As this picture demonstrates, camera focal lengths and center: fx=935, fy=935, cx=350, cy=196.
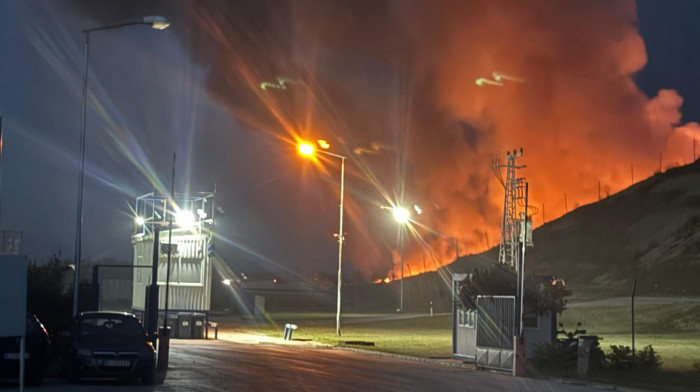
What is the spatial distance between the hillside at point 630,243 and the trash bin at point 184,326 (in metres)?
54.9

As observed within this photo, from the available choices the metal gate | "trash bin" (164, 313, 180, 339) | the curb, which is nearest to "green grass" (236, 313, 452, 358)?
the curb

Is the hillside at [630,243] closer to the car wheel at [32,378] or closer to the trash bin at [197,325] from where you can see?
the trash bin at [197,325]

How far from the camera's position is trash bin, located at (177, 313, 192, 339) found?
44500 millimetres

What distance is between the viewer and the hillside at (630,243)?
105 metres

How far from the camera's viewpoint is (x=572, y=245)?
150 m

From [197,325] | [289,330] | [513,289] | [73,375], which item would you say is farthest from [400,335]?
[73,375]

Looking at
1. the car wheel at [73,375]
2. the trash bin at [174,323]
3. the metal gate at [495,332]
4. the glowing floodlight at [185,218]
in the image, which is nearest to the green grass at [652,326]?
the metal gate at [495,332]

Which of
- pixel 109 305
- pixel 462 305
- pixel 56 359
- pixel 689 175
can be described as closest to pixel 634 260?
pixel 689 175

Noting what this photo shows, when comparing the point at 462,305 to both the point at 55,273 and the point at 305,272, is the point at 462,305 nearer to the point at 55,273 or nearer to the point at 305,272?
the point at 55,273

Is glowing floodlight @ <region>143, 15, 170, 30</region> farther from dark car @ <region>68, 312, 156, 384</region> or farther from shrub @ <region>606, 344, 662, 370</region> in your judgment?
shrub @ <region>606, 344, 662, 370</region>

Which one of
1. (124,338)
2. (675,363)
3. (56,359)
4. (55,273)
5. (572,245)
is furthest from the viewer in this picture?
(572,245)

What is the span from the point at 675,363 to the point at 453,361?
286 inches

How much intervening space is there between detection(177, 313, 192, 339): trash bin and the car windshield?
77.1ft

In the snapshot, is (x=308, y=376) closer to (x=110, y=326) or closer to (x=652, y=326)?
(x=110, y=326)
